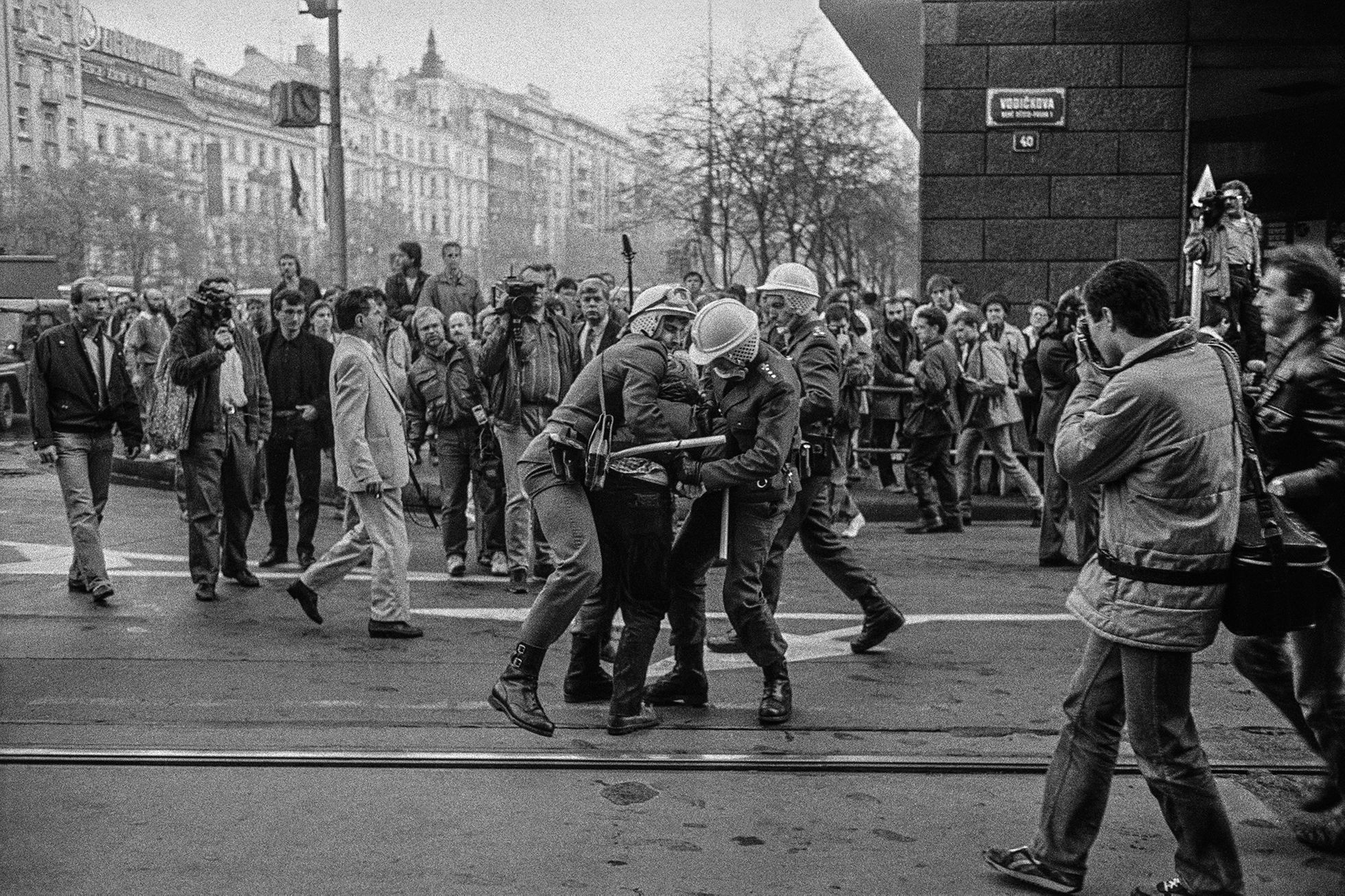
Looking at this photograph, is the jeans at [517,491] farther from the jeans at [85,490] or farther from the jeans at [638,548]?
the jeans at [638,548]

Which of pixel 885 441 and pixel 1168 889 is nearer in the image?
pixel 1168 889

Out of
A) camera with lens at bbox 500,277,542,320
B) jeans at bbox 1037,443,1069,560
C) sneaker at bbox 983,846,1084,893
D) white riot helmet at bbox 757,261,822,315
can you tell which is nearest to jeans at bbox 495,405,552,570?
camera with lens at bbox 500,277,542,320

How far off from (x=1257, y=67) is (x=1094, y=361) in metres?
13.7

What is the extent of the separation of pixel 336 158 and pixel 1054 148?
943cm

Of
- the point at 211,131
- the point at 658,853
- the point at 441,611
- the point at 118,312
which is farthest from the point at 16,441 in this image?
the point at 211,131

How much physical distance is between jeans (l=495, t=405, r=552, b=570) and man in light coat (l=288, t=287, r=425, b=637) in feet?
5.16

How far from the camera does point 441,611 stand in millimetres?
9117

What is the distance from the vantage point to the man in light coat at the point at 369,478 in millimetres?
8320

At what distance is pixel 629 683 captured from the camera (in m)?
6.52

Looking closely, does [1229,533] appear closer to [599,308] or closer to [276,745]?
[276,745]

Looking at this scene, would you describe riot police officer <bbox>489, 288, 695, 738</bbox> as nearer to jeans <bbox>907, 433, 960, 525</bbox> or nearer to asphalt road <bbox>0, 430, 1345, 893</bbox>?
asphalt road <bbox>0, 430, 1345, 893</bbox>

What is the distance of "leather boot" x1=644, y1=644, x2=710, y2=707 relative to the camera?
6.93 metres

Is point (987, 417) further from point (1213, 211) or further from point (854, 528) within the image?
point (1213, 211)

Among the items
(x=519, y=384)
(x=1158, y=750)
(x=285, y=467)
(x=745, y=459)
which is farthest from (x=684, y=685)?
(x=285, y=467)
